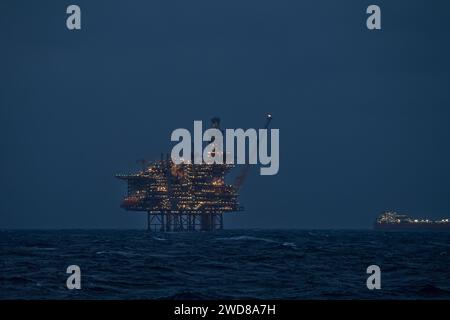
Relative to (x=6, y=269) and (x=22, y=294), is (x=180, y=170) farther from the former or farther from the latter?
(x=22, y=294)

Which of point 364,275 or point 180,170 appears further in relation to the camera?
point 180,170

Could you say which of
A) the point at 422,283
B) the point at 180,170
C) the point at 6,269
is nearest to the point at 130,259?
the point at 6,269

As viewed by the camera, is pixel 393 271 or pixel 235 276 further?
pixel 393 271

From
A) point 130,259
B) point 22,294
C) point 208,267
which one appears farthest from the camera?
point 130,259

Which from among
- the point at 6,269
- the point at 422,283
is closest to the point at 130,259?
the point at 6,269

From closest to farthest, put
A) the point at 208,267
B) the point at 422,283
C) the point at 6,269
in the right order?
the point at 422,283 < the point at 6,269 < the point at 208,267
